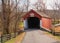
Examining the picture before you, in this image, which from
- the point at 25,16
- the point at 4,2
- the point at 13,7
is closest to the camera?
the point at 4,2

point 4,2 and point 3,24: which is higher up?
point 4,2

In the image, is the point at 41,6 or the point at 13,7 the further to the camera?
the point at 41,6

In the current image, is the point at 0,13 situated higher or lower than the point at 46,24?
higher

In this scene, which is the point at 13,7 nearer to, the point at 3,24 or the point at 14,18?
the point at 14,18

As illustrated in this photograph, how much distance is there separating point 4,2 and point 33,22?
30339 millimetres

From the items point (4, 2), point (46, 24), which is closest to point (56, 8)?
point (46, 24)

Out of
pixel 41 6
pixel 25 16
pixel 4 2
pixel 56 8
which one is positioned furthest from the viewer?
pixel 41 6

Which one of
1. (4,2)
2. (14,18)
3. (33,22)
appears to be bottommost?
(33,22)

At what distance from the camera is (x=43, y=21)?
46500mm

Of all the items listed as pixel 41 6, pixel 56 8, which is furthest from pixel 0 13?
pixel 41 6

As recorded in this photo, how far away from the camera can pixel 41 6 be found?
277ft

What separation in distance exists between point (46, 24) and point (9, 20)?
1977cm

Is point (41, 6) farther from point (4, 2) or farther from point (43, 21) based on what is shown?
point (4, 2)

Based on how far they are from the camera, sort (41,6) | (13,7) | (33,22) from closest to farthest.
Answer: (13,7) < (33,22) < (41,6)
